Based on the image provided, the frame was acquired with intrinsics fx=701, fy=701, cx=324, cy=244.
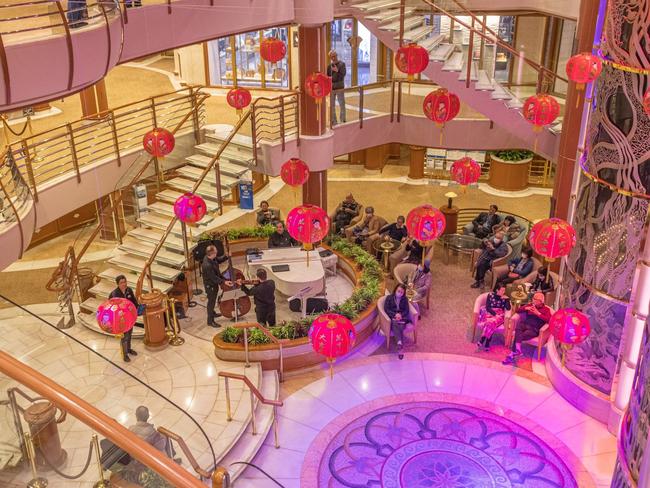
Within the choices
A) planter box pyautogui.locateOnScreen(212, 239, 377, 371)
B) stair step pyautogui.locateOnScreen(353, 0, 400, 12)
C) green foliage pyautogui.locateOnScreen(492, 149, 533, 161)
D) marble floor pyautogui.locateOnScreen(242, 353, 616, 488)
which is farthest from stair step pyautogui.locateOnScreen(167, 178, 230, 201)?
green foliage pyautogui.locateOnScreen(492, 149, 533, 161)

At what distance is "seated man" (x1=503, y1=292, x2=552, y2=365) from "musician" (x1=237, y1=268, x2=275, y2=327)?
3.99m

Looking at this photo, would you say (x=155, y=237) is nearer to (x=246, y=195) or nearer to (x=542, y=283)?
(x=246, y=195)

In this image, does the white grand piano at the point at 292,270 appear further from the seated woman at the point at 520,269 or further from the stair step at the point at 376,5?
the stair step at the point at 376,5

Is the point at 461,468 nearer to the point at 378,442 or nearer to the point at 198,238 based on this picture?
the point at 378,442

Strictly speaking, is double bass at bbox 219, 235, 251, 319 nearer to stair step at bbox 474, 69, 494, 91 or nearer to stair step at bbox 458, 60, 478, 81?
stair step at bbox 458, 60, 478, 81

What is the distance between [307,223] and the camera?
31.2 ft

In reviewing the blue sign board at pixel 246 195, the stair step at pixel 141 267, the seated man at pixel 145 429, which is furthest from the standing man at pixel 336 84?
the seated man at pixel 145 429

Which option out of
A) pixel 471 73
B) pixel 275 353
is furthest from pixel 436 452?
pixel 471 73

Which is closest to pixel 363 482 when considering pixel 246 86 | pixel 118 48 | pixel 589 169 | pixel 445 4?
pixel 589 169

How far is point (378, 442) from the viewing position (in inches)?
388

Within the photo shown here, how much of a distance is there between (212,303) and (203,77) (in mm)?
11099

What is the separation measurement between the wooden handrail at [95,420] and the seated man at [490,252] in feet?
38.1

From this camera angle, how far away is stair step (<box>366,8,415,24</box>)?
47.0 ft

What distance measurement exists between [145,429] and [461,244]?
9637 mm
